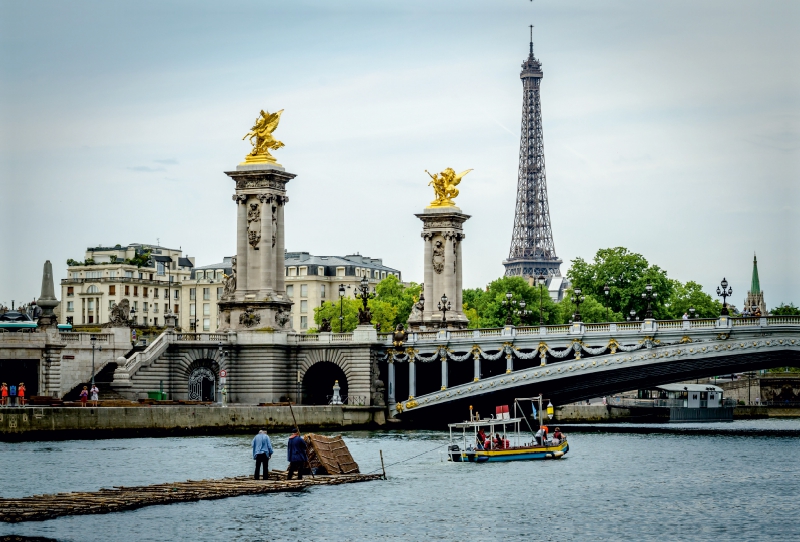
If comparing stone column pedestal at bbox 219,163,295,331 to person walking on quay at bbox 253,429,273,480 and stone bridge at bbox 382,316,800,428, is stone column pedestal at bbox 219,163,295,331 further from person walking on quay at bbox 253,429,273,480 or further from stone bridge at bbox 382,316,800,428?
person walking on quay at bbox 253,429,273,480

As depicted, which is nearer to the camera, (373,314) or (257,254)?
(257,254)

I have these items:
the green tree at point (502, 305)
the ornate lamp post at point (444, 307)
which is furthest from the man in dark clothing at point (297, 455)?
the green tree at point (502, 305)

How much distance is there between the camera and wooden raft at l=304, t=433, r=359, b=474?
5419 cm

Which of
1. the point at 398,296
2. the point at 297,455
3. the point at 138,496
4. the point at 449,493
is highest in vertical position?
the point at 398,296

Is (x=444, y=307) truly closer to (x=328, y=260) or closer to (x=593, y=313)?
(x=593, y=313)

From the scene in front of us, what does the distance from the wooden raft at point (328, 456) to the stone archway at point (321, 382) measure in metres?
36.2

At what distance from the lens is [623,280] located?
417ft

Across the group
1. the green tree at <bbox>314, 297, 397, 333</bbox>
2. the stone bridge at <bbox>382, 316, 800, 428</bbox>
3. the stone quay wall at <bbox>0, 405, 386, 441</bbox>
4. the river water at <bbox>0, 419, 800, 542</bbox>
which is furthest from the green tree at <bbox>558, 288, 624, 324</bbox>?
the river water at <bbox>0, 419, 800, 542</bbox>

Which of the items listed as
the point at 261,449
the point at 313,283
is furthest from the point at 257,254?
the point at 313,283

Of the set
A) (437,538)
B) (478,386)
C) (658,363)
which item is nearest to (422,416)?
(478,386)

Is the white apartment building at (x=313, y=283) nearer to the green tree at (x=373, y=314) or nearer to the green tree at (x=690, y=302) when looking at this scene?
the green tree at (x=373, y=314)

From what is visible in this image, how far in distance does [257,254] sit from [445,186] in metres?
22.3

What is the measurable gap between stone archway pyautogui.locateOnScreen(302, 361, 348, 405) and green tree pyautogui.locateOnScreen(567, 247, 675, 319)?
33.0 metres

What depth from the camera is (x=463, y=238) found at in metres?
111
